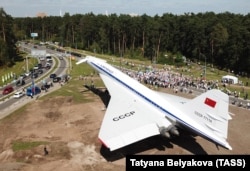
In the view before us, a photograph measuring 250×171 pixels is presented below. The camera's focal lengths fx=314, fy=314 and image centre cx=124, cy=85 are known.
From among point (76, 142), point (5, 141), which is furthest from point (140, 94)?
point (5, 141)

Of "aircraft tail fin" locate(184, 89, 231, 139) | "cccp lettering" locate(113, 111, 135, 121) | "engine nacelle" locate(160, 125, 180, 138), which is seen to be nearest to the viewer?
"aircraft tail fin" locate(184, 89, 231, 139)

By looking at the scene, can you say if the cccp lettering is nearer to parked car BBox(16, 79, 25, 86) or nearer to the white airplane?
the white airplane

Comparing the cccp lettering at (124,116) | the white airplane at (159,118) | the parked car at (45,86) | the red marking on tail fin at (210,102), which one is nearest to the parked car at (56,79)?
the parked car at (45,86)

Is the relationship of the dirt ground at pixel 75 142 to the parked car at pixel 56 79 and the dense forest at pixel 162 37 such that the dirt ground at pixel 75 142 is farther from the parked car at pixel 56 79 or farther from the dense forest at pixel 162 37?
the dense forest at pixel 162 37

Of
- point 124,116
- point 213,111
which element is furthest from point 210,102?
point 124,116

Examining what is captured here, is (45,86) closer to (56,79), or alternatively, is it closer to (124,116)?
(56,79)

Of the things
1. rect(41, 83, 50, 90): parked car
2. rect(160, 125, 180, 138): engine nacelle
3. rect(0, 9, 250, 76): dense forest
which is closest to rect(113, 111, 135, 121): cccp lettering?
rect(160, 125, 180, 138): engine nacelle
